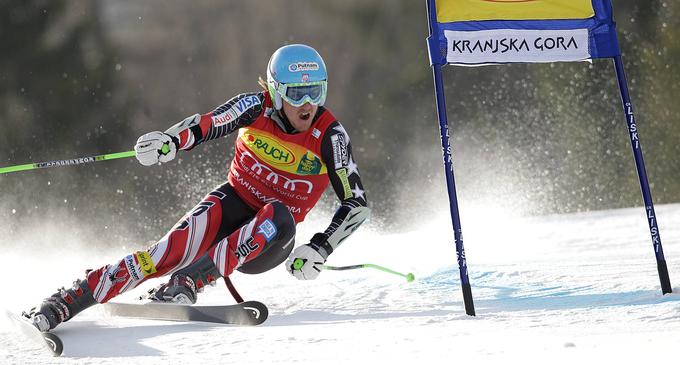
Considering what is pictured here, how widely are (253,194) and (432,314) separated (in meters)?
1.29

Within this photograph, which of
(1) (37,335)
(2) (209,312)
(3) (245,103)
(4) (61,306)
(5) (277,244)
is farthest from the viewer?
(3) (245,103)

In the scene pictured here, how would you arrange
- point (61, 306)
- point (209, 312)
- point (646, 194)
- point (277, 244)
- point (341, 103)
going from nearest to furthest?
point (61, 306), point (209, 312), point (646, 194), point (277, 244), point (341, 103)

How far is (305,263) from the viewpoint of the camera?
440cm

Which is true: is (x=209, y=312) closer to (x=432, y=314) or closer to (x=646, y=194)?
(x=432, y=314)

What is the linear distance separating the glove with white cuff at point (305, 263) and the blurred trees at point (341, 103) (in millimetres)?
13446

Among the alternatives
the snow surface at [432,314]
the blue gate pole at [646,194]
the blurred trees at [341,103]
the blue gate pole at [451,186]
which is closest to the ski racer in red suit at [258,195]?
the snow surface at [432,314]

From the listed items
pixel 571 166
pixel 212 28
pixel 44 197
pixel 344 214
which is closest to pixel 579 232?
pixel 344 214

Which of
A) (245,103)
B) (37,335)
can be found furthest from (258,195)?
(37,335)

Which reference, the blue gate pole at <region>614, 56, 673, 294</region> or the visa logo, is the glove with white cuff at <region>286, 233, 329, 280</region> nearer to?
the visa logo

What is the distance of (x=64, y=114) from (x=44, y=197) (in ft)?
9.47

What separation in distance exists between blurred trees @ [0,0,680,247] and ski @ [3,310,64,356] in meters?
A: 13.3

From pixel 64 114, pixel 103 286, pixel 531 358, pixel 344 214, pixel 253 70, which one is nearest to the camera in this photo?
pixel 531 358

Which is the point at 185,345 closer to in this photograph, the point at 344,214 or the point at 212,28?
the point at 344,214

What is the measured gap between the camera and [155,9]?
24375 millimetres
